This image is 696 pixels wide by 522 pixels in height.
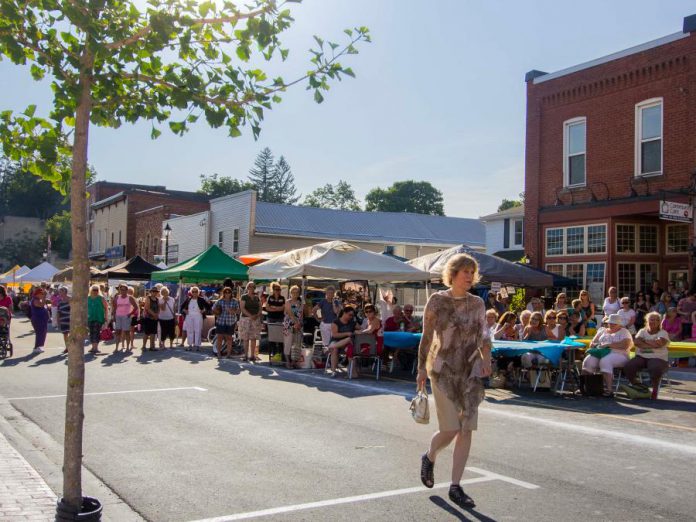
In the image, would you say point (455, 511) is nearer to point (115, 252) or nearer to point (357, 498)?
point (357, 498)

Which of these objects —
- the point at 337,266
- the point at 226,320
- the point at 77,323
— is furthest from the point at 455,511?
the point at 226,320

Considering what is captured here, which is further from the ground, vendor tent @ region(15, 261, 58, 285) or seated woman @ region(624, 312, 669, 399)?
vendor tent @ region(15, 261, 58, 285)

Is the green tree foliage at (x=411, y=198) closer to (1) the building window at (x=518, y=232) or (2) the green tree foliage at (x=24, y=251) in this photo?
(2) the green tree foliage at (x=24, y=251)

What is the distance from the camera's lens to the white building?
38875 millimetres

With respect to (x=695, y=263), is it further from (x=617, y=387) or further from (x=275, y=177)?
(x=275, y=177)

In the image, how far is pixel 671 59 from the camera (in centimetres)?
2072

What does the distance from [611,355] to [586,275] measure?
11.7 meters

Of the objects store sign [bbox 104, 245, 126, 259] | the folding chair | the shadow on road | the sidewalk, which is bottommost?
the sidewalk

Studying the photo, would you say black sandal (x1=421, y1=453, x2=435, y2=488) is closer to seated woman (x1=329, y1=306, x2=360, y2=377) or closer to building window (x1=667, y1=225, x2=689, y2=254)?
seated woman (x1=329, y1=306, x2=360, y2=377)

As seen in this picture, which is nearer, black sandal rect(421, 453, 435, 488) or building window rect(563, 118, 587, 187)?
black sandal rect(421, 453, 435, 488)

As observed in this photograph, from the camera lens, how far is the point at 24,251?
→ 85.8m

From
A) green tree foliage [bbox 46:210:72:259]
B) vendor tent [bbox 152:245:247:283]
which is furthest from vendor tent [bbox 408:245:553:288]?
green tree foliage [bbox 46:210:72:259]

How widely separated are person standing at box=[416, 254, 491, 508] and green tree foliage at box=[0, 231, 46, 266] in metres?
87.1

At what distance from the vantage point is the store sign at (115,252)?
57331mm
